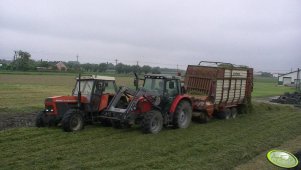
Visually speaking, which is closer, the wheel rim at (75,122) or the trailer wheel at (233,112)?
the wheel rim at (75,122)

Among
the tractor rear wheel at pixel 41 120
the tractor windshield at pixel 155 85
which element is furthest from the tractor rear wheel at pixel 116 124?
the tractor rear wheel at pixel 41 120

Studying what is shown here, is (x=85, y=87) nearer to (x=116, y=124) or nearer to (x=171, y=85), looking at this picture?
(x=116, y=124)

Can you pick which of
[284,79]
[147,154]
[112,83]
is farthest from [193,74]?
[284,79]

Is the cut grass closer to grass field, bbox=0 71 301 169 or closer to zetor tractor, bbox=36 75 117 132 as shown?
grass field, bbox=0 71 301 169

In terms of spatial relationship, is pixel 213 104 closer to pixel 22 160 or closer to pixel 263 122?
pixel 263 122

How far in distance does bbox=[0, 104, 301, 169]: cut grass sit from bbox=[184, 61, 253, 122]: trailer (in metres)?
1.56

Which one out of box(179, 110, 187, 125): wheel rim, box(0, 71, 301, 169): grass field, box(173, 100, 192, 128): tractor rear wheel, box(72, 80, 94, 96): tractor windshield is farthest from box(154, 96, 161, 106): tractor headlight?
box(72, 80, 94, 96): tractor windshield

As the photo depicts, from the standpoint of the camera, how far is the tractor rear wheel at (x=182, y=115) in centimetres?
1300

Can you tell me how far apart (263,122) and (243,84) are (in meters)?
3.18

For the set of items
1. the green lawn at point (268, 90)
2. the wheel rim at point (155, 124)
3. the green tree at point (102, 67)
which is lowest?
the green lawn at point (268, 90)

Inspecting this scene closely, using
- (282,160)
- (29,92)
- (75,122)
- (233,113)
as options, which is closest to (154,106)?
(75,122)

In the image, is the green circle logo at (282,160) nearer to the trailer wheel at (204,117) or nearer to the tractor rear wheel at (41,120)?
the tractor rear wheel at (41,120)

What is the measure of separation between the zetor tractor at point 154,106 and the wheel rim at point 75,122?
3.14 feet

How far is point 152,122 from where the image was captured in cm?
1183
